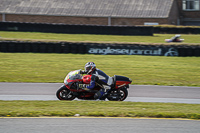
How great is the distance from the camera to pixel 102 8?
4228cm

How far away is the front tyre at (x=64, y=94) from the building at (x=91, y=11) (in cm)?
3100

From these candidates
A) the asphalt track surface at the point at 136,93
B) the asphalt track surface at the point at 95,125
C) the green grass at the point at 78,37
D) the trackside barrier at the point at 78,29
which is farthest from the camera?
the trackside barrier at the point at 78,29

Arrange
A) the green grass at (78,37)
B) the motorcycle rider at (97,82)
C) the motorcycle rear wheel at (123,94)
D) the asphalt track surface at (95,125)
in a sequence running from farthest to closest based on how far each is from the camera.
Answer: the green grass at (78,37) < the motorcycle rear wheel at (123,94) < the motorcycle rider at (97,82) < the asphalt track surface at (95,125)

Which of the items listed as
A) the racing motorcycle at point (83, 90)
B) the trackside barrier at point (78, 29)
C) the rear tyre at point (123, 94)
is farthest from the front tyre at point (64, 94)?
the trackside barrier at point (78, 29)

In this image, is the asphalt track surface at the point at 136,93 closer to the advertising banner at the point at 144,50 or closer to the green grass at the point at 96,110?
the green grass at the point at 96,110

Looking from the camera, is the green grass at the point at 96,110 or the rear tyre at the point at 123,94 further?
the rear tyre at the point at 123,94

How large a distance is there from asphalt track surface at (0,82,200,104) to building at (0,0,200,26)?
2811 centimetres

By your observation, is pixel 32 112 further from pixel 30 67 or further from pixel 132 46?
pixel 132 46

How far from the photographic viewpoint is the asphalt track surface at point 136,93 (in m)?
11.5

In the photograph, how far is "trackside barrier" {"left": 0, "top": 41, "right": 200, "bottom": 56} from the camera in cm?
2264

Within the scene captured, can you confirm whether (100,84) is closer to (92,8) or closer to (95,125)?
(95,125)

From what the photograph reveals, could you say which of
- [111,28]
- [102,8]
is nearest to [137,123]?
[111,28]

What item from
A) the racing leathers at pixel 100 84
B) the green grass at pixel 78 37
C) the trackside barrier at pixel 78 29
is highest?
the trackside barrier at pixel 78 29

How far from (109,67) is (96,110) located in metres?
10.2
